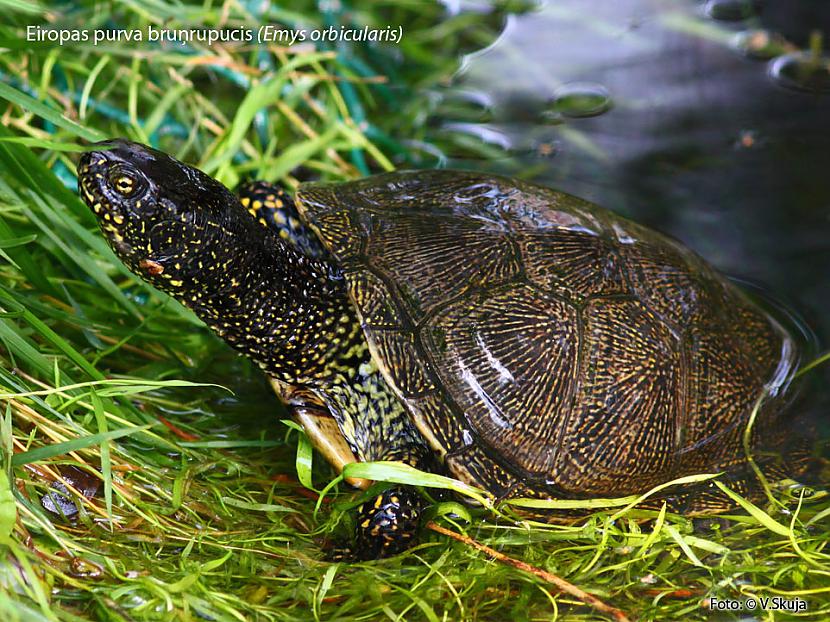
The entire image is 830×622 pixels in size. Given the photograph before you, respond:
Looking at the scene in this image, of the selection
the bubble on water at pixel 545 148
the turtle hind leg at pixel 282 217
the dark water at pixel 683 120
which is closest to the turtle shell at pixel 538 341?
the turtle hind leg at pixel 282 217

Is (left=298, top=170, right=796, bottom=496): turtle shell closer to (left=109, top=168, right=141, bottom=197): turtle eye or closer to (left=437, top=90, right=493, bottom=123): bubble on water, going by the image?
(left=109, top=168, right=141, bottom=197): turtle eye

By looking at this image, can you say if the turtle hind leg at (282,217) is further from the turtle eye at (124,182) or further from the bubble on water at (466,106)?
the bubble on water at (466,106)

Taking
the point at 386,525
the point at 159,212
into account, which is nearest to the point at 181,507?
the point at 386,525

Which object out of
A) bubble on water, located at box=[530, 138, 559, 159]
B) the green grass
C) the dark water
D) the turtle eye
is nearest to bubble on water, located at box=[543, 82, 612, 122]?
the dark water

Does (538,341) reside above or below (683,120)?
below

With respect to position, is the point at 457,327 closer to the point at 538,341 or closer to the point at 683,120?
the point at 538,341

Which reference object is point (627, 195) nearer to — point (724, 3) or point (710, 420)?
point (710, 420)

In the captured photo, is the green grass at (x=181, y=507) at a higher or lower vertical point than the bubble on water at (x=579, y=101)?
lower
